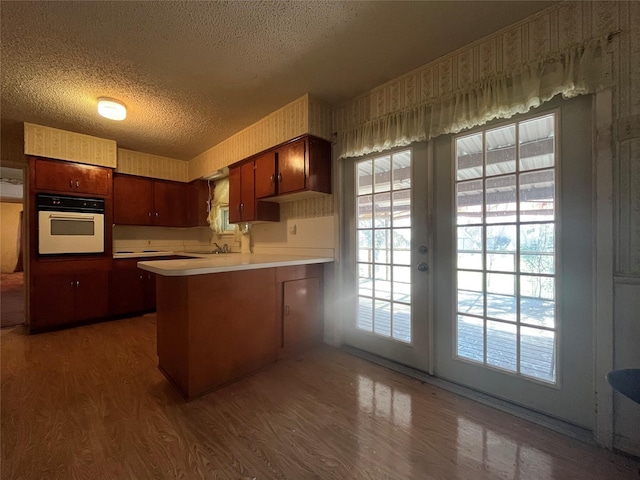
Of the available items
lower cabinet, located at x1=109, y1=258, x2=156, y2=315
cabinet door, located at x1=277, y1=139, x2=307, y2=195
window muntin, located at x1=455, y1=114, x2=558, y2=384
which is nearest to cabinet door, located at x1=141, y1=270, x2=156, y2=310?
lower cabinet, located at x1=109, y1=258, x2=156, y2=315

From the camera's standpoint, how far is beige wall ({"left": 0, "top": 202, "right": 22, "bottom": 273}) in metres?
7.93

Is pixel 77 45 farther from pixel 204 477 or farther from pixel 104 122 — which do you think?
pixel 204 477

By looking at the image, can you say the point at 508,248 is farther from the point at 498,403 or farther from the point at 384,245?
the point at 498,403

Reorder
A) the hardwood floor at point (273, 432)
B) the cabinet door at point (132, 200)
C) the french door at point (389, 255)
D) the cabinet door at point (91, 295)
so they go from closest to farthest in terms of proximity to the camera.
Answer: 1. the hardwood floor at point (273, 432)
2. the french door at point (389, 255)
3. the cabinet door at point (91, 295)
4. the cabinet door at point (132, 200)

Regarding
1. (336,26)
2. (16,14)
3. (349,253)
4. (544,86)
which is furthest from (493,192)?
(16,14)

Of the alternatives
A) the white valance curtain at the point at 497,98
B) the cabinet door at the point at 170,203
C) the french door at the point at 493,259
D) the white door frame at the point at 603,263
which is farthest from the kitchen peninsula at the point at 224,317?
the cabinet door at the point at 170,203

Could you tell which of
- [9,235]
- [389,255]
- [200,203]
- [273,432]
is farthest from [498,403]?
[9,235]

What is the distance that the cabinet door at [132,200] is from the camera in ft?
12.5

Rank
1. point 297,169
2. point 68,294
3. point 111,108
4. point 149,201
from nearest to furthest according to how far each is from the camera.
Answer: point 111,108, point 297,169, point 68,294, point 149,201

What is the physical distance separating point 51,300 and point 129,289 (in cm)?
77

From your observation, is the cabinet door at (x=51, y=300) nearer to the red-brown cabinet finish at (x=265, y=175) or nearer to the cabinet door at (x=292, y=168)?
the red-brown cabinet finish at (x=265, y=175)

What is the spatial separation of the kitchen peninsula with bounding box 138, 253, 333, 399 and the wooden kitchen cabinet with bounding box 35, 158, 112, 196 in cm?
225

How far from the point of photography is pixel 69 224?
3.28m

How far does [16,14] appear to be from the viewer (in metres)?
1.58
